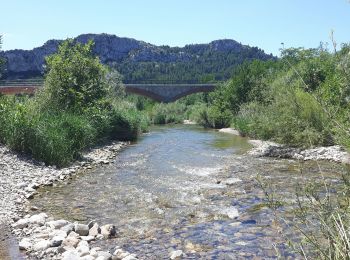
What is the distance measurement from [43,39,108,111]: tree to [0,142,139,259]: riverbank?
760 centimetres

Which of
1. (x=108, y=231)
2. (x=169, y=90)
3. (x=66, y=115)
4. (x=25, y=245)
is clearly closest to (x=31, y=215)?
(x=25, y=245)

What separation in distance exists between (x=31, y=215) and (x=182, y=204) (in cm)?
405

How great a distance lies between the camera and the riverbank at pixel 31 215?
818 centimetres

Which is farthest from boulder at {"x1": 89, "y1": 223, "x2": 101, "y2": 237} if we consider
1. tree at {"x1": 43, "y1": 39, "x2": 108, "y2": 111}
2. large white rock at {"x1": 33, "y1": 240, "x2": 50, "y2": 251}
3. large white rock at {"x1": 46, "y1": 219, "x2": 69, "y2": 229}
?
tree at {"x1": 43, "y1": 39, "x2": 108, "y2": 111}

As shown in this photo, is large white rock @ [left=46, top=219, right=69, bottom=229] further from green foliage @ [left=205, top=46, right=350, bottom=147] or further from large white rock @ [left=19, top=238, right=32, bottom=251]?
green foliage @ [left=205, top=46, right=350, bottom=147]

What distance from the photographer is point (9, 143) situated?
16734 millimetres

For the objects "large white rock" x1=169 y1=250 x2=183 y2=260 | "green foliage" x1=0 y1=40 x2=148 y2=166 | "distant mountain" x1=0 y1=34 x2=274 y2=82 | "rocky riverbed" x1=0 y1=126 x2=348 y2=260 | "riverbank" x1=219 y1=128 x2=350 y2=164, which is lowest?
"riverbank" x1=219 y1=128 x2=350 y2=164

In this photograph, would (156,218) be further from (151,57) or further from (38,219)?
(151,57)

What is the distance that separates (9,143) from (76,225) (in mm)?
8893

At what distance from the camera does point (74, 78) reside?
25.7m

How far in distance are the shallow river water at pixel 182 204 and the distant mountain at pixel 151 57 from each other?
111m

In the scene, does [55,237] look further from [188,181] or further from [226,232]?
[188,181]

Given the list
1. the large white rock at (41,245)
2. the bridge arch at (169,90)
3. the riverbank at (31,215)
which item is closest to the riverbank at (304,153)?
the riverbank at (31,215)

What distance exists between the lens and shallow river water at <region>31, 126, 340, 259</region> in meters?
8.52
